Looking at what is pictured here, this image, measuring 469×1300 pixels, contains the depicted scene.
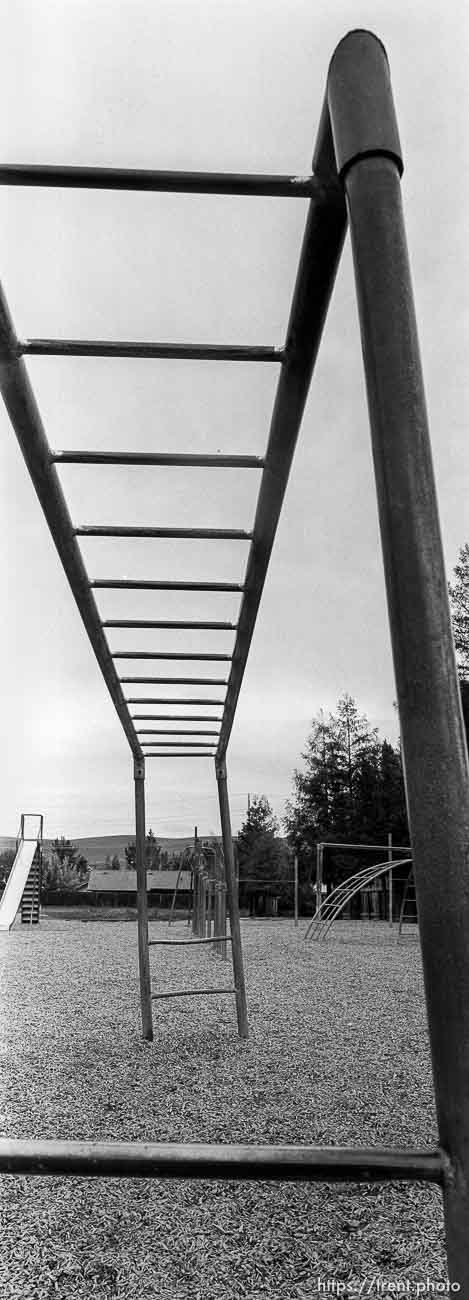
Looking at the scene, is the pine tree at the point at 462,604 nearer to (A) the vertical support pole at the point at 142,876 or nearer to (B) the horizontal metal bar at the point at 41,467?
(A) the vertical support pole at the point at 142,876

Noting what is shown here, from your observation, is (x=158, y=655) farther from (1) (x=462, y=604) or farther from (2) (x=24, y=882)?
(1) (x=462, y=604)

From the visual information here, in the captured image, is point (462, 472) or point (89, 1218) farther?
point (462, 472)

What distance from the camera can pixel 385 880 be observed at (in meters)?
20.3

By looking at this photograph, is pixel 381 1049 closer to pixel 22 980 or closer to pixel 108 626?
pixel 108 626

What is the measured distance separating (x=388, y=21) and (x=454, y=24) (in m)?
0.28

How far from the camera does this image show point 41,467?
149cm

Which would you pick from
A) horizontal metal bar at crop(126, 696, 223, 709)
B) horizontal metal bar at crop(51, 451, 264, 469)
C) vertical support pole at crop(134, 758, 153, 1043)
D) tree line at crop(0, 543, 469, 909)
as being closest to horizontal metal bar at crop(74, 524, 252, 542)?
horizontal metal bar at crop(51, 451, 264, 469)

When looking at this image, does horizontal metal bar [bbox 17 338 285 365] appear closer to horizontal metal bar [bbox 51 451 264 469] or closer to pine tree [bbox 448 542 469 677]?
horizontal metal bar [bbox 51 451 264 469]

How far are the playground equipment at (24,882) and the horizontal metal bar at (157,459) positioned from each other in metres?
11.7

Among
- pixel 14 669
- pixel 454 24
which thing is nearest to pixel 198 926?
pixel 14 669

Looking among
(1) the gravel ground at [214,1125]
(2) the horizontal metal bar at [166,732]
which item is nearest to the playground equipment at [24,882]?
(1) the gravel ground at [214,1125]

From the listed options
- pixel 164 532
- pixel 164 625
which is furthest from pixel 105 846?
pixel 164 532

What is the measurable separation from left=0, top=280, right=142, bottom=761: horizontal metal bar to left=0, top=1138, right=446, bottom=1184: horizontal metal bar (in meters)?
0.98

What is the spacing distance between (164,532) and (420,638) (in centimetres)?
118
